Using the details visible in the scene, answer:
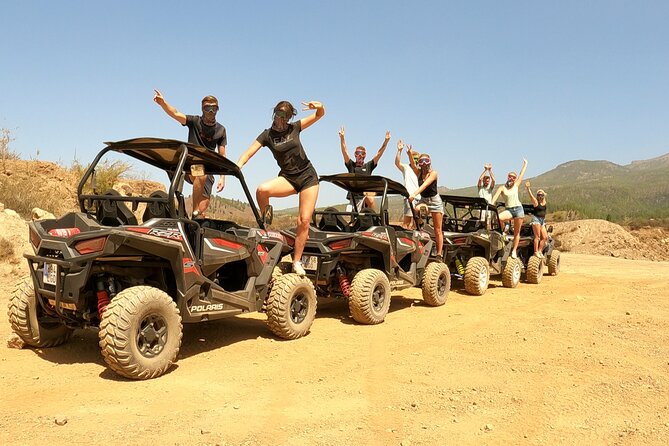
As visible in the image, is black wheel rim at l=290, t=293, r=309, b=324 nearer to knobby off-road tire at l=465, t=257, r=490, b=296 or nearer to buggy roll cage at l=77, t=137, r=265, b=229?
buggy roll cage at l=77, t=137, r=265, b=229

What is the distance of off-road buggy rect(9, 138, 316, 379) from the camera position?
408cm

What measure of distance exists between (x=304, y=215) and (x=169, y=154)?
1.73 meters

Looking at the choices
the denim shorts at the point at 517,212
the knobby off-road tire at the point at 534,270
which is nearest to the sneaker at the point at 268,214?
the denim shorts at the point at 517,212

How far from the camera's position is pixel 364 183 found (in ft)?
28.2

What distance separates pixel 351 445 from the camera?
302 cm

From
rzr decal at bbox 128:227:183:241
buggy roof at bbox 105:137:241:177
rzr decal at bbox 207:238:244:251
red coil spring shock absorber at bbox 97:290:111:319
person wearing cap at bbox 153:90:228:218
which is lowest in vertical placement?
red coil spring shock absorber at bbox 97:290:111:319

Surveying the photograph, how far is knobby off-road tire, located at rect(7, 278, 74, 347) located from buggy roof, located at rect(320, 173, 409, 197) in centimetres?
463

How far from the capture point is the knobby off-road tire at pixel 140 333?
3.99 metres

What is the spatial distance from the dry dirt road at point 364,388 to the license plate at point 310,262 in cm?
79

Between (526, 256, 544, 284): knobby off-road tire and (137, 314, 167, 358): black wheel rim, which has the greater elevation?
(137, 314, 167, 358): black wheel rim

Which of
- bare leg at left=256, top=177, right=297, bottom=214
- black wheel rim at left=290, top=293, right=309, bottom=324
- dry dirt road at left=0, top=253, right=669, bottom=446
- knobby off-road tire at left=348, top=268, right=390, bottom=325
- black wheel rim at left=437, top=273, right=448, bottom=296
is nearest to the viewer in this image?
dry dirt road at left=0, top=253, right=669, bottom=446

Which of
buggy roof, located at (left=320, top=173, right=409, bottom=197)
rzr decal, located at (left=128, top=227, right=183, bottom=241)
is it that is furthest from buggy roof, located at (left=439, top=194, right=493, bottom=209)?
rzr decal, located at (left=128, top=227, right=183, bottom=241)

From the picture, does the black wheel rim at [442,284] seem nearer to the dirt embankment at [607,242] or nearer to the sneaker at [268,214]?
the sneaker at [268,214]

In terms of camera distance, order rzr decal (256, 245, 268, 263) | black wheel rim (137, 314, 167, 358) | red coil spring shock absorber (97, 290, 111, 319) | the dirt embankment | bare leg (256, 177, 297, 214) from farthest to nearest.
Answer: the dirt embankment → bare leg (256, 177, 297, 214) → rzr decal (256, 245, 268, 263) → red coil spring shock absorber (97, 290, 111, 319) → black wheel rim (137, 314, 167, 358)
